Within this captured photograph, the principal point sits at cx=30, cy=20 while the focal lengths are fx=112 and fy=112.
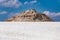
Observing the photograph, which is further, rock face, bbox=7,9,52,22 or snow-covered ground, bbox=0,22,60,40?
rock face, bbox=7,9,52,22

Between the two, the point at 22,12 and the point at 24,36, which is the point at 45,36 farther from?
the point at 22,12

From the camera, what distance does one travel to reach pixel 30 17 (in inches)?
77.8

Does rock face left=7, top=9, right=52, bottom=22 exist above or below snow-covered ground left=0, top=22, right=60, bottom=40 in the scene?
above

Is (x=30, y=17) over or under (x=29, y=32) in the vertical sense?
over

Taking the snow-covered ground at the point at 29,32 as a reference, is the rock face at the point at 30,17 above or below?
above

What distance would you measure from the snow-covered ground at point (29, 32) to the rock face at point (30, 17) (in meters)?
0.34

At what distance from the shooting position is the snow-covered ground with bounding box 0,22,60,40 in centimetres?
135

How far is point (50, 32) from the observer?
1408 millimetres

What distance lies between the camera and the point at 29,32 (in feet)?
4.81

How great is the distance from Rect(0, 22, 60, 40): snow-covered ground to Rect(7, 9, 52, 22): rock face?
0.34m

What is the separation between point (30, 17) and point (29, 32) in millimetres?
552

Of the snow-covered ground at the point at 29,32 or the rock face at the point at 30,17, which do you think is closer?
the snow-covered ground at the point at 29,32

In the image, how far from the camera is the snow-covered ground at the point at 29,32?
53.1 inches

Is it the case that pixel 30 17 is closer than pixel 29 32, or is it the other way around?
pixel 29 32
